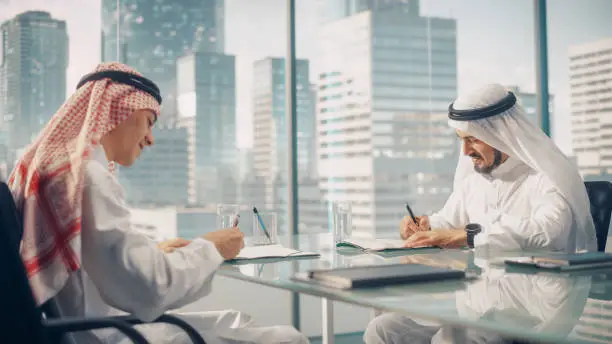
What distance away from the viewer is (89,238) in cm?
160

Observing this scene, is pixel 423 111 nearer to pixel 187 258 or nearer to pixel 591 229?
pixel 591 229

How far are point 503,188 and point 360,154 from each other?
81.5 inches

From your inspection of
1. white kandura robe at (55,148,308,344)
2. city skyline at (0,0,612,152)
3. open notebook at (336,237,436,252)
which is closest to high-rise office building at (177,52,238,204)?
city skyline at (0,0,612,152)

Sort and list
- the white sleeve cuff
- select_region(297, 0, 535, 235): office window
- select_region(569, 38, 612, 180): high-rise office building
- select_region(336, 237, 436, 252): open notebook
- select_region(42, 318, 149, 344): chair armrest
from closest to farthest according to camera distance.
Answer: select_region(42, 318, 149, 344): chair armrest, the white sleeve cuff, select_region(336, 237, 436, 252): open notebook, select_region(569, 38, 612, 180): high-rise office building, select_region(297, 0, 535, 235): office window

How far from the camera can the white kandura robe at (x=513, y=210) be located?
2496 millimetres

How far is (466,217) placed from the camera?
321 centimetres

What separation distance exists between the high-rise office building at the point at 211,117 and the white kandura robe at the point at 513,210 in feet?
6.68

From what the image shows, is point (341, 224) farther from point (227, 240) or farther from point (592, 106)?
point (592, 106)

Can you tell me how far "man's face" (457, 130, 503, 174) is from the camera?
119 inches

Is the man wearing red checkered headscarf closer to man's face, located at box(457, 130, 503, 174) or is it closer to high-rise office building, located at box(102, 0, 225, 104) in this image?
man's face, located at box(457, 130, 503, 174)

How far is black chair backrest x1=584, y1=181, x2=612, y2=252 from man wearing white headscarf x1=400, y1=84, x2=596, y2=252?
0.68 feet

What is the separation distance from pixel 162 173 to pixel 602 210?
2.86 meters

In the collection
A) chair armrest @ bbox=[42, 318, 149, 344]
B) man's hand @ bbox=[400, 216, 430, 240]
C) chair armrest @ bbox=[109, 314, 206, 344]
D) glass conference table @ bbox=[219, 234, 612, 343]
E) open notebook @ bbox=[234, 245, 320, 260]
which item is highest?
man's hand @ bbox=[400, 216, 430, 240]

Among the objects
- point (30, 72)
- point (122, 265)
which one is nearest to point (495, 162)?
point (122, 265)
